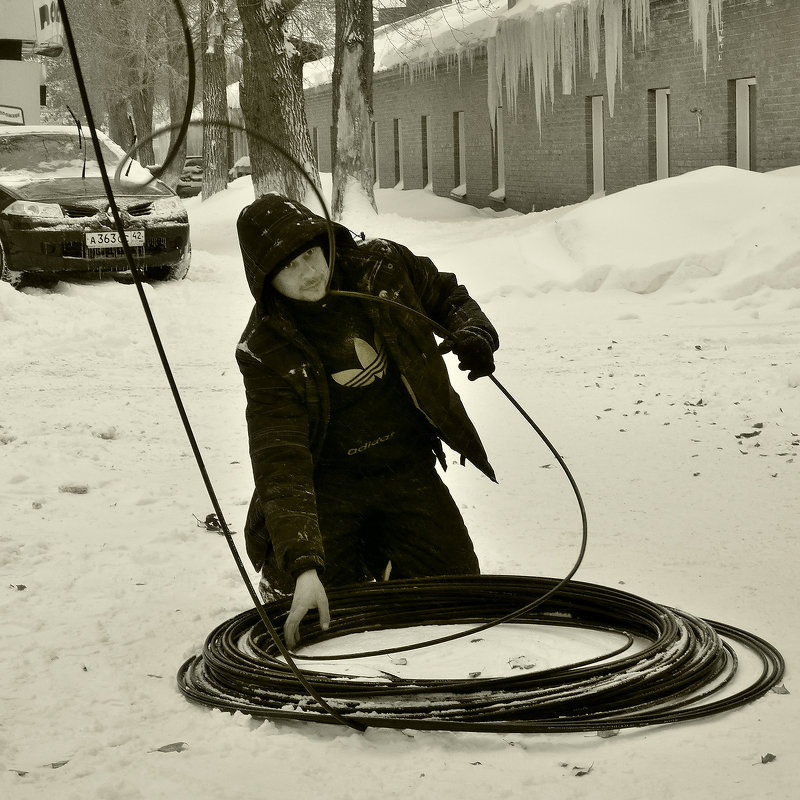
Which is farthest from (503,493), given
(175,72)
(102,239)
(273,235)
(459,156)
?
(175,72)

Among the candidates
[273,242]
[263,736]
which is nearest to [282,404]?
[273,242]

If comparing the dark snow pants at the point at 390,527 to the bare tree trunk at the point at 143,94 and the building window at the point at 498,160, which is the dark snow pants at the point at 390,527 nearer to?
the building window at the point at 498,160

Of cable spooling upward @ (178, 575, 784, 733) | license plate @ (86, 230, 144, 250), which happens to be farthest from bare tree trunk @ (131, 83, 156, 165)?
cable spooling upward @ (178, 575, 784, 733)

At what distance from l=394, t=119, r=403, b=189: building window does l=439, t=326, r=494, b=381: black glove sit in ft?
90.8

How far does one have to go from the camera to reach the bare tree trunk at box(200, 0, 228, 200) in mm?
25344

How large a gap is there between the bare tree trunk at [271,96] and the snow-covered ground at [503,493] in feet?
14.0

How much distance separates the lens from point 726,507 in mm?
5699

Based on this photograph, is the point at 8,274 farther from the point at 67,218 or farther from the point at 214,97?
the point at 214,97

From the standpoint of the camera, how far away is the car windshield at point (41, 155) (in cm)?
1393

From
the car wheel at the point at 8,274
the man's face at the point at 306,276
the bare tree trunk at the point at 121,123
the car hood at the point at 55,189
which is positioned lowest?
the car wheel at the point at 8,274

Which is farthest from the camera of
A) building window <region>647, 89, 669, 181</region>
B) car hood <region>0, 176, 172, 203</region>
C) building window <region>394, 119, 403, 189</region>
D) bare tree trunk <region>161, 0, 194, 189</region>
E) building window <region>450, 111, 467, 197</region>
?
building window <region>394, 119, 403, 189</region>

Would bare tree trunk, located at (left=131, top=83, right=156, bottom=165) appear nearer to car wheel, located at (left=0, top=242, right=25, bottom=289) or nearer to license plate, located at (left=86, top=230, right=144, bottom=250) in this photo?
car wheel, located at (left=0, top=242, right=25, bottom=289)

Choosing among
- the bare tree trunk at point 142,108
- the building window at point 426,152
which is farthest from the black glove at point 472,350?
the bare tree trunk at point 142,108

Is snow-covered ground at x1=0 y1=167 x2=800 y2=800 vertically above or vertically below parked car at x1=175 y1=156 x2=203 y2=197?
below
